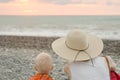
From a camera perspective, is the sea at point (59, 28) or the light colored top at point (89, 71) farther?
the sea at point (59, 28)

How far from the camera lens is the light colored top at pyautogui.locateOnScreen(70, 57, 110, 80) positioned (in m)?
3.12

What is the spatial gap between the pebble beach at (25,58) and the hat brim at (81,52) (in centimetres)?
338

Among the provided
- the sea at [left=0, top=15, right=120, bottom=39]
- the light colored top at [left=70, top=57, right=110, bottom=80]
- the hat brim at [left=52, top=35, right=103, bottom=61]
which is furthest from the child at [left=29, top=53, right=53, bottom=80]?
the sea at [left=0, top=15, right=120, bottom=39]

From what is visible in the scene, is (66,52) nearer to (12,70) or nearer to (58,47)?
(58,47)

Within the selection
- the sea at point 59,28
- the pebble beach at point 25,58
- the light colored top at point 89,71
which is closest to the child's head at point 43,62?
the light colored top at point 89,71

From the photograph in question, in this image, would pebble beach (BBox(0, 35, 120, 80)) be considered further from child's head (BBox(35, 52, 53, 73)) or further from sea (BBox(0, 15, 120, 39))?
sea (BBox(0, 15, 120, 39))

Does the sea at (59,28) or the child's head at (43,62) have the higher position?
the child's head at (43,62)

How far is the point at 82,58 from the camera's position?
3.11 metres

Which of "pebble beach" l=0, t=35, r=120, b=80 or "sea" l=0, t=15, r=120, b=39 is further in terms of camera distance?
"sea" l=0, t=15, r=120, b=39

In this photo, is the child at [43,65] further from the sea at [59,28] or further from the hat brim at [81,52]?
the sea at [59,28]

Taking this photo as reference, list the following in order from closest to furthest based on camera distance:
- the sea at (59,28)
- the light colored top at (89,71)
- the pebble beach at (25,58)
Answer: the light colored top at (89,71)
the pebble beach at (25,58)
the sea at (59,28)

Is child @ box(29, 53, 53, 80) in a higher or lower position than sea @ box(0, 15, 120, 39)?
higher

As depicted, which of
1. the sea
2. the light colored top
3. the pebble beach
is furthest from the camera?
the sea

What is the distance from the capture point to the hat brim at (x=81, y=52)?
3129 millimetres
